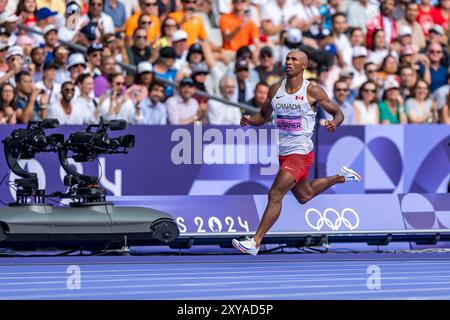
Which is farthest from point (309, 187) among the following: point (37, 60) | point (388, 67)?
point (388, 67)

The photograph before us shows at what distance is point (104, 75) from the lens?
21531 millimetres

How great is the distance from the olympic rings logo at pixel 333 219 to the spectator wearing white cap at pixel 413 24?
25.0 ft

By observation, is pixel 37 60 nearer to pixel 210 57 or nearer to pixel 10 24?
pixel 10 24

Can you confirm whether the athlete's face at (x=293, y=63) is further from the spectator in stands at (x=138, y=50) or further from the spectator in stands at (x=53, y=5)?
the spectator in stands at (x=53, y=5)

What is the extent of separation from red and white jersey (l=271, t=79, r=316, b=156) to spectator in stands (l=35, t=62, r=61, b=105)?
16.5 ft

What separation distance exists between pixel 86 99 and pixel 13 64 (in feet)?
4.14

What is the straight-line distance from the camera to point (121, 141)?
54.3 feet

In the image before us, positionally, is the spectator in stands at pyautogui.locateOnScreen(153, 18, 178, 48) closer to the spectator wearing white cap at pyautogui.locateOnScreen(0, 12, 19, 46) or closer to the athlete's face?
the spectator wearing white cap at pyautogui.locateOnScreen(0, 12, 19, 46)

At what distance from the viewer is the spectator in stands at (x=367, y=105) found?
22297 mm

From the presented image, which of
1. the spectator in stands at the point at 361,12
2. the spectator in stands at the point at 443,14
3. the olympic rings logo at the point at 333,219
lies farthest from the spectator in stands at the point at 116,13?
the olympic rings logo at the point at 333,219

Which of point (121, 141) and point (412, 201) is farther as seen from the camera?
point (412, 201)
